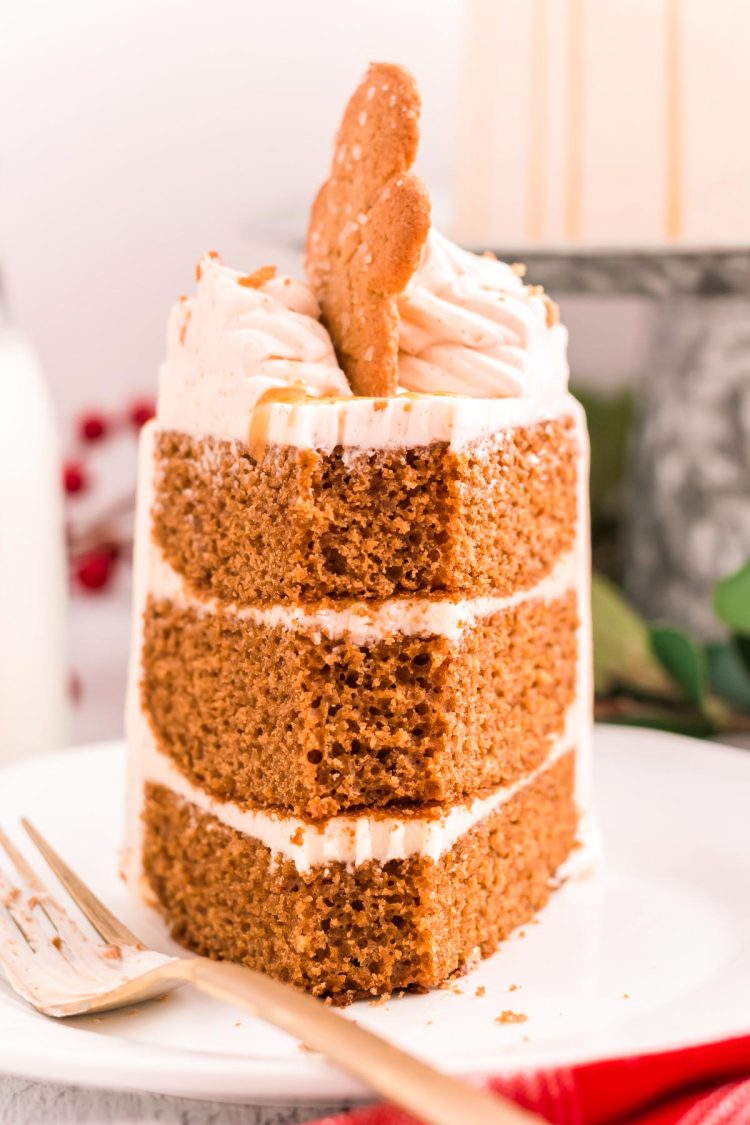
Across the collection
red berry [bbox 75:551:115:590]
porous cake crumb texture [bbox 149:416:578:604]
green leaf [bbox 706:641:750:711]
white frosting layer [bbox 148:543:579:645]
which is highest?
porous cake crumb texture [bbox 149:416:578:604]

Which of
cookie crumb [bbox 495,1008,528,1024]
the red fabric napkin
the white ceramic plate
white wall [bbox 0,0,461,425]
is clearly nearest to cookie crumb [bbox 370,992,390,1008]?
the white ceramic plate

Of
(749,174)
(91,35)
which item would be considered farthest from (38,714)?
(91,35)

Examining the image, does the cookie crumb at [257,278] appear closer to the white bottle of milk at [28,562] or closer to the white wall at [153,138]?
the white bottle of milk at [28,562]

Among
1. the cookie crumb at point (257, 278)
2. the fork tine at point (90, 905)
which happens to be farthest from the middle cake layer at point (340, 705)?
the cookie crumb at point (257, 278)

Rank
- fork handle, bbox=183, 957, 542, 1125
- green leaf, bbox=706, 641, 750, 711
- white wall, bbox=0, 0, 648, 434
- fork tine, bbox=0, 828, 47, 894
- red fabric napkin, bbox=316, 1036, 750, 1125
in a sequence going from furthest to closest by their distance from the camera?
white wall, bbox=0, 0, 648, 434 → green leaf, bbox=706, 641, 750, 711 → fork tine, bbox=0, 828, 47, 894 → red fabric napkin, bbox=316, 1036, 750, 1125 → fork handle, bbox=183, 957, 542, 1125

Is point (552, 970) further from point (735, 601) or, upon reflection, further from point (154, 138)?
point (154, 138)

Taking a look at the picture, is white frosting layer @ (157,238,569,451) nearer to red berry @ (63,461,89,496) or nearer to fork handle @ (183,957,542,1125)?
fork handle @ (183,957,542,1125)

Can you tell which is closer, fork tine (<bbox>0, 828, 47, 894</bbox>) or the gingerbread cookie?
the gingerbread cookie
